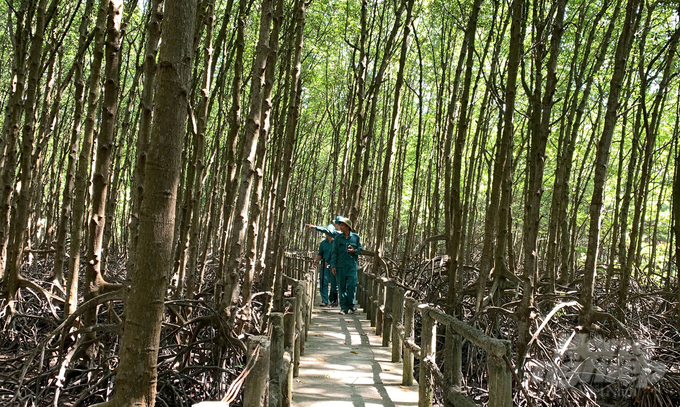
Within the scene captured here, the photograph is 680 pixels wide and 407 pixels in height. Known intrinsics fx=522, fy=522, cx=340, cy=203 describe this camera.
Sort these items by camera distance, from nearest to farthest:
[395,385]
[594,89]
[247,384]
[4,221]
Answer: [247,384], [395,385], [4,221], [594,89]

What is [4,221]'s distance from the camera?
608cm

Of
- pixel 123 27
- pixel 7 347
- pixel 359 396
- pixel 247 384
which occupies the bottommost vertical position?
pixel 7 347

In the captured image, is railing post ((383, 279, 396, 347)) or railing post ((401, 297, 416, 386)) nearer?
railing post ((401, 297, 416, 386))

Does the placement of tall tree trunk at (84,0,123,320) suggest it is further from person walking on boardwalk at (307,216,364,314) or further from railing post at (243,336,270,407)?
person walking on boardwalk at (307,216,364,314)

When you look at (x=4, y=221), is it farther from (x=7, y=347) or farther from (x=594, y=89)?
(x=594, y=89)

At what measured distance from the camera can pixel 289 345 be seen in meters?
4.59

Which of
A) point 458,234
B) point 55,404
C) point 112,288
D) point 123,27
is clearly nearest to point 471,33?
point 458,234

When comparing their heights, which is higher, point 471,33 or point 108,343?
point 471,33

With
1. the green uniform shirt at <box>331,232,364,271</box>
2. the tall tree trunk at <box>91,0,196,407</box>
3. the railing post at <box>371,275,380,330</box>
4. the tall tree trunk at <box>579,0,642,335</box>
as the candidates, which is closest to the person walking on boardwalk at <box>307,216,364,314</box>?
the green uniform shirt at <box>331,232,364,271</box>

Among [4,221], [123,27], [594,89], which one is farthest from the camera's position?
[594,89]

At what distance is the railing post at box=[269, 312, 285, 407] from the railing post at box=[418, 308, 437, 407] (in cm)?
116

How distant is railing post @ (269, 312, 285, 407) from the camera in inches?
137

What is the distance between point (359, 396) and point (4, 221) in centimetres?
461

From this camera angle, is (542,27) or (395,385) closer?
(395,385)
